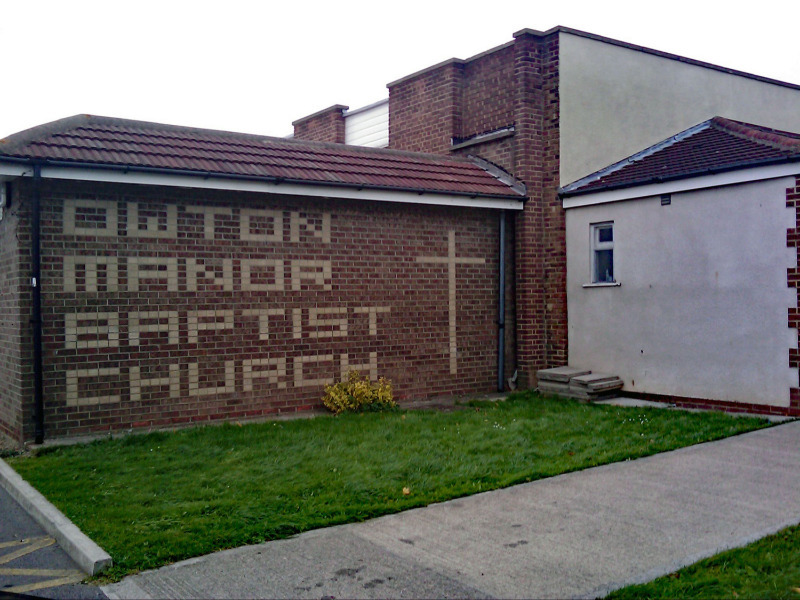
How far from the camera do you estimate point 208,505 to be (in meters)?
6.27

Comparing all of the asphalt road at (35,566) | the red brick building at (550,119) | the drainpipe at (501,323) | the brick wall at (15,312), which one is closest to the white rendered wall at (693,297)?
Result: the red brick building at (550,119)

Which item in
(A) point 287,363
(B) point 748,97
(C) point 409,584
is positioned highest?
(B) point 748,97

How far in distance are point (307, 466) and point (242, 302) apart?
3.70 meters

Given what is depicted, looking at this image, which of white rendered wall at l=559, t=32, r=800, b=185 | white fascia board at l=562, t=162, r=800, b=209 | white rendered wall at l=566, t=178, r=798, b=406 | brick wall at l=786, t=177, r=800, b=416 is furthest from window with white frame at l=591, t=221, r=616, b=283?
brick wall at l=786, t=177, r=800, b=416

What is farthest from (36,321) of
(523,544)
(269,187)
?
(523,544)

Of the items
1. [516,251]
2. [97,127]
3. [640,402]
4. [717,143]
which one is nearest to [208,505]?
[97,127]

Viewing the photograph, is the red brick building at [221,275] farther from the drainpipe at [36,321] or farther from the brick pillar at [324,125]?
the brick pillar at [324,125]

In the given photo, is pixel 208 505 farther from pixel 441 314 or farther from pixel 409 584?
pixel 441 314

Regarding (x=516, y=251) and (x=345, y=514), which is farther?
(x=516, y=251)

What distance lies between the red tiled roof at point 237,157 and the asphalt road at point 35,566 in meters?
4.60

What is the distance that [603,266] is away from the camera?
12.9 meters

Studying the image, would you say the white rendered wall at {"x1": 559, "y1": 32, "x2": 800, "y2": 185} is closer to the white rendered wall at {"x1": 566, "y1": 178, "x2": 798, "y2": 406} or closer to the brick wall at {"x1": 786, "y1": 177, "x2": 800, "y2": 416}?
the white rendered wall at {"x1": 566, "y1": 178, "x2": 798, "y2": 406}

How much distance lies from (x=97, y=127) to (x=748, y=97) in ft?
45.0

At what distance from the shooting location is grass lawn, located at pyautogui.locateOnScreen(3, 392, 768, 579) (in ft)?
19.1
